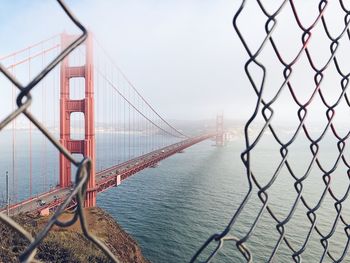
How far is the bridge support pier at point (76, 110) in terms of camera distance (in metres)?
13.6

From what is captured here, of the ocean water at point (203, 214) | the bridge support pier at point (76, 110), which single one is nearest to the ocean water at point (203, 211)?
the ocean water at point (203, 214)

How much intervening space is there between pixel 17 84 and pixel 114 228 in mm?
13367

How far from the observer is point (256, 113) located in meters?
0.73

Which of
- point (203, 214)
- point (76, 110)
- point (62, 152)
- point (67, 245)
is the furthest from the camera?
point (203, 214)

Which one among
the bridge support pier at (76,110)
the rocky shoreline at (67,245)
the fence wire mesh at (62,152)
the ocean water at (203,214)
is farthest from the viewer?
the bridge support pier at (76,110)

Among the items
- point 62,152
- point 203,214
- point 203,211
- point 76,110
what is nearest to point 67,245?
point 76,110

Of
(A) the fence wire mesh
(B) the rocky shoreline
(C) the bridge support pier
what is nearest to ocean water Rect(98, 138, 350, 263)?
(B) the rocky shoreline

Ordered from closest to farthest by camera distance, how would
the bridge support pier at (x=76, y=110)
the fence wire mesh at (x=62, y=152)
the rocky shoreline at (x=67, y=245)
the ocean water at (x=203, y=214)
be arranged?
the fence wire mesh at (x=62, y=152)
the rocky shoreline at (x=67, y=245)
the ocean water at (x=203, y=214)
the bridge support pier at (x=76, y=110)

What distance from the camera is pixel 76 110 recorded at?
46.2ft

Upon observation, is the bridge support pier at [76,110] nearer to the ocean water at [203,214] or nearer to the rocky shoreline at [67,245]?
the rocky shoreline at [67,245]

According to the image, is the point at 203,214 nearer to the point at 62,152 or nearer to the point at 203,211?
the point at 203,211

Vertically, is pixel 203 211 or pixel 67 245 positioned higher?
pixel 67 245

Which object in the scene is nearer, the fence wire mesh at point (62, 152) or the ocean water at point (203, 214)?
the fence wire mesh at point (62, 152)

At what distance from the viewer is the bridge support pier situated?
44.5 feet
